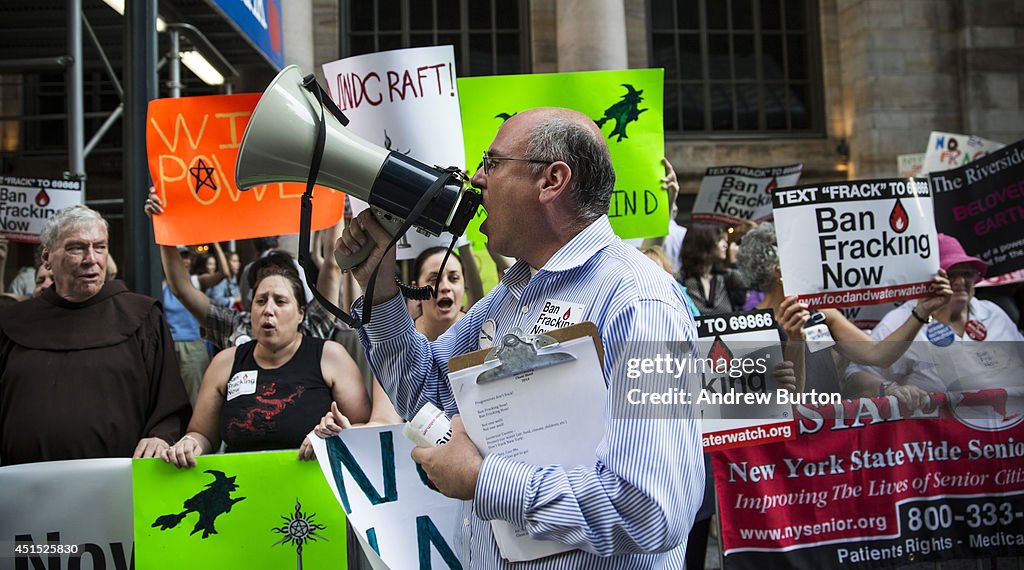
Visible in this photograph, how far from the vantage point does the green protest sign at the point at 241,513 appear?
366cm

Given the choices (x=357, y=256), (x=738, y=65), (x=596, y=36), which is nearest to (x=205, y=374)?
(x=357, y=256)

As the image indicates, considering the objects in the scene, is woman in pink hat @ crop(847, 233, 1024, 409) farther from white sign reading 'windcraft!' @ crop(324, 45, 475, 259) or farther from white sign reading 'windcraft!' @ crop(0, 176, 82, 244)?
white sign reading 'windcraft!' @ crop(0, 176, 82, 244)

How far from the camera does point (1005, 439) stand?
13.5ft

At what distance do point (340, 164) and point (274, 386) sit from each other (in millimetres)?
2036

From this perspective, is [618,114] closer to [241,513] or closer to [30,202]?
[241,513]

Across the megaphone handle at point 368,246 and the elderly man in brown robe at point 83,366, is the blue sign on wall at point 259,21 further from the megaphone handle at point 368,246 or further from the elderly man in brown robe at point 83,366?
the megaphone handle at point 368,246

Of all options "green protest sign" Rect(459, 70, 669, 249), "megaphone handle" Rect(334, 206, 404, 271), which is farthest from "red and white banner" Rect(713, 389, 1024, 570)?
"megaphone handle" Rect(334, 206, 404, 271)

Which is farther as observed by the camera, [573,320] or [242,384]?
[242,384]

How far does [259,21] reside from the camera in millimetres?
6867

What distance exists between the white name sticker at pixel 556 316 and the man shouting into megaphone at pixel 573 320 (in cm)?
1

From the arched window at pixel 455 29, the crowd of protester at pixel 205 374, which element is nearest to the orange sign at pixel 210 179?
the crowd of protester at pixel 205 374

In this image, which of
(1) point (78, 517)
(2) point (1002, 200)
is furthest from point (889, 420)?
(1) point (78, 517)

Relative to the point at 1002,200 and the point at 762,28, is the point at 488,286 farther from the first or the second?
the point at 762,28

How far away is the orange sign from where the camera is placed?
525 cm
